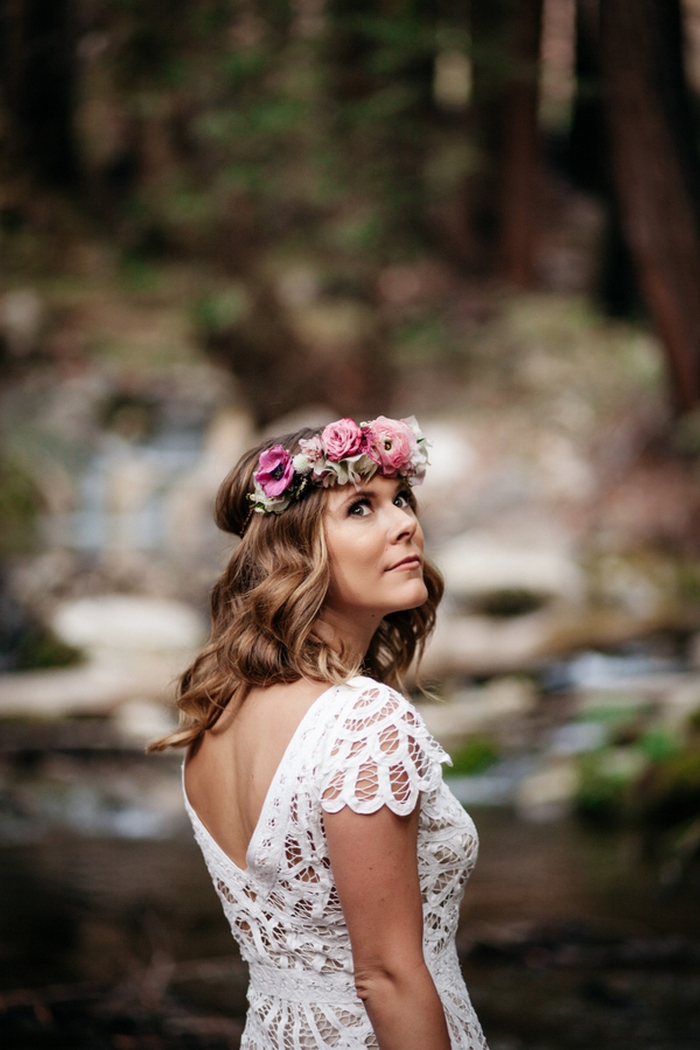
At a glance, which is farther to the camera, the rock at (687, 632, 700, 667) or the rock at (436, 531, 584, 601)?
the rock at (436, 531, 584, 601)

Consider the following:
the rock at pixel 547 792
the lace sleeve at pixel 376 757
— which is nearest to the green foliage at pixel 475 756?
the rock at pixel 547 792

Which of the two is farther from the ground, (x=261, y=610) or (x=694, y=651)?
(x=694, y=651)

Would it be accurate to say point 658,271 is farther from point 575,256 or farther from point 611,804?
point 575,256

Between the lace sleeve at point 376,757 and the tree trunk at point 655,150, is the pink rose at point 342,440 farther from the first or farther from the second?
the tree trunk at point 655,150

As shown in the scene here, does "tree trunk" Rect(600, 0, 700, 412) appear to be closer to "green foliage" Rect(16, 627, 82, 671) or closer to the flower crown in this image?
"green foliage" Rect(16, 627, 82, 671)

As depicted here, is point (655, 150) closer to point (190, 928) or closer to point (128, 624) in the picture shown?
point (128, 624)

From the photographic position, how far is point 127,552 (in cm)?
815

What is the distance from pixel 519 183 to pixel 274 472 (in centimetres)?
997

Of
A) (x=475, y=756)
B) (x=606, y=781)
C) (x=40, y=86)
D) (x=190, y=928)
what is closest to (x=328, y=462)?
(x=190, y=928)

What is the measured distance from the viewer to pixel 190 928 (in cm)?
415

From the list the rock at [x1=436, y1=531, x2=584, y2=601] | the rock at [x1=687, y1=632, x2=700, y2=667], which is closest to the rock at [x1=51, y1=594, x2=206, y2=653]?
the rock at [x1=436, y1=531, x2=584, y2=601]

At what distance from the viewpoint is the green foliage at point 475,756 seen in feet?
20.8

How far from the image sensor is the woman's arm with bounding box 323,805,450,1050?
125cm

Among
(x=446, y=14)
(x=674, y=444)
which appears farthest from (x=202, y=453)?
(x=446, y=14)
